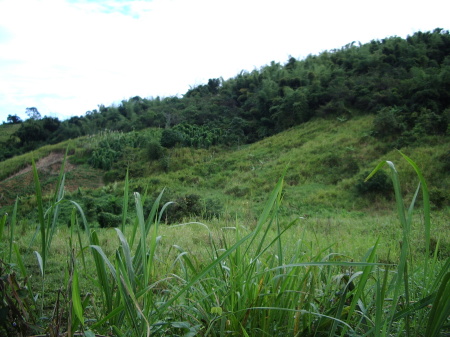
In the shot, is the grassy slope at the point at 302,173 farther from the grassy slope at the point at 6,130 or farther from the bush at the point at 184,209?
the grassy slope at the point at 6,130

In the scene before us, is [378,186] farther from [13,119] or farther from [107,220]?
[13,119]

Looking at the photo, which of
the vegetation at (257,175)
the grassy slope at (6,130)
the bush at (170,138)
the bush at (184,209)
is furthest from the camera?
the grassy slope at (6,130)

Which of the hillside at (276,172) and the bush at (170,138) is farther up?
the bush at (170,138)

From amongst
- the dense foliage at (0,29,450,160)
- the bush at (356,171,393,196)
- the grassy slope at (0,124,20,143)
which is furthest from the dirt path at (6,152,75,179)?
the bush at (356,171,393,196)

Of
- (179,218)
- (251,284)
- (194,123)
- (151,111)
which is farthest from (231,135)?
(251,284)

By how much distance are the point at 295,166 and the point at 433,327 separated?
45.3 ft

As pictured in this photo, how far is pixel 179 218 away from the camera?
7387 mm

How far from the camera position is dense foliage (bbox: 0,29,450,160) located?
14883mm

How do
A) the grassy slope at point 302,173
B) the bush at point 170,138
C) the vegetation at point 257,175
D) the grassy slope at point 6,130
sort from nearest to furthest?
the vegetation at point 257,175 < the grassy slope at point 302,173 < the bush at point 170,138 < the grassy slope at point 6,130

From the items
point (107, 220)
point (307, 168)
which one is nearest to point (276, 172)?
point (307, 168)

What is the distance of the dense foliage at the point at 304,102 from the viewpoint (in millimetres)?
14883

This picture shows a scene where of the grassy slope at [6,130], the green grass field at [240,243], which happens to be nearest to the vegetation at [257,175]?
the green grass field at [240,243]

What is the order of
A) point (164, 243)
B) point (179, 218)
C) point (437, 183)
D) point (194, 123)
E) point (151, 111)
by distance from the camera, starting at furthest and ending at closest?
point (151, 111), point (194, 123), point (437, 183), point (179, 218), point (164, 243)

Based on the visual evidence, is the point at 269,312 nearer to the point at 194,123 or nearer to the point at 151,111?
the point at 194,123
